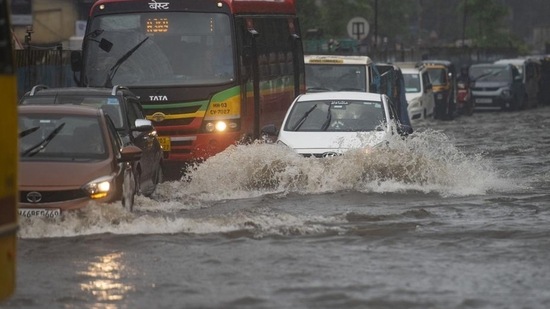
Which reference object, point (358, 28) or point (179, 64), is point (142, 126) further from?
point (358, 28)

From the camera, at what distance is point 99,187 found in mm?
14523

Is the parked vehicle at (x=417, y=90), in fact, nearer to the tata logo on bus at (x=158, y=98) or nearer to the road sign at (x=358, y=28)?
the road sign at (x=358, y=28)

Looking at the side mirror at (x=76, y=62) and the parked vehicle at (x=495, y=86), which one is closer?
the side mirror at (x=76, y=62)

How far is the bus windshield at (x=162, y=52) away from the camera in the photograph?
22.0 metres

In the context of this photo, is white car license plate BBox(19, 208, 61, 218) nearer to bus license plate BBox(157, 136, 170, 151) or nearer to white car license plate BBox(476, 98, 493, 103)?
bus license plate BBox(157, 136, 170, 151)

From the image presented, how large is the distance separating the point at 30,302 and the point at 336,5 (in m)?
58.1

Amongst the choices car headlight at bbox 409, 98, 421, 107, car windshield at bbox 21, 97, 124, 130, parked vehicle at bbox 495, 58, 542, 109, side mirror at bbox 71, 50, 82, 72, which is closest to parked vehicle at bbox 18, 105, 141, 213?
car windshield at bbox 21, 97, 124, 130

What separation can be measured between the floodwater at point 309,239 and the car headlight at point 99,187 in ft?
0.39

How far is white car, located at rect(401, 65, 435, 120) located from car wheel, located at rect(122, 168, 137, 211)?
88.7 ft

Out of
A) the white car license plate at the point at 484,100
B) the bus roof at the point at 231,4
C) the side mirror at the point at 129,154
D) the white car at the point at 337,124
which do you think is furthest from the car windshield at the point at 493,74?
the side mirror at the point at 129,154

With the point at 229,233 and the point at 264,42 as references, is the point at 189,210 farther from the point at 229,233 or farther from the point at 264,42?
the point at 264,42

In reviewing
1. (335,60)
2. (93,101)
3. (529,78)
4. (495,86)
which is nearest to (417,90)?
(495,86)

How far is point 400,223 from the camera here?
15570 millimetres

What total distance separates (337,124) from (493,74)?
3634 centimetres
